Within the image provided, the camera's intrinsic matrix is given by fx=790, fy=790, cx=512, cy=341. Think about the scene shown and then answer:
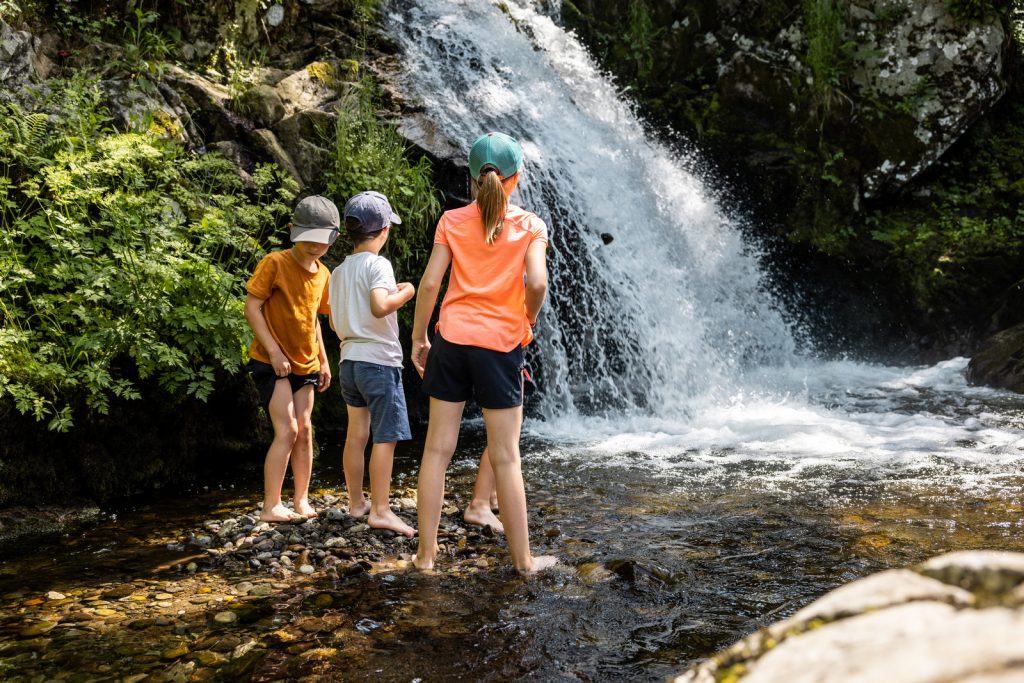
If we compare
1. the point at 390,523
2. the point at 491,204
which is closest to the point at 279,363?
the point at 390,523

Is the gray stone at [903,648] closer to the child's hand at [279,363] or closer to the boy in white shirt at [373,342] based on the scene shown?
the boy in white shirt at [373,342]

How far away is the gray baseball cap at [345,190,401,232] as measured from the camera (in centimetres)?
447

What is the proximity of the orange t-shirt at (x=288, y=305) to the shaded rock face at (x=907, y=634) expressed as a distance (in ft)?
12.5

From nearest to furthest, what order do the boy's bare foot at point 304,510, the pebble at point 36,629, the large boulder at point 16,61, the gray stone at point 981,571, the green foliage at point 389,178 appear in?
the gray stone at point 981,571 → the pebble at point 36,629 → the boy's bare foot at point 304,510 → the large boulder at point 16,61 → the green foliage at point 389,178

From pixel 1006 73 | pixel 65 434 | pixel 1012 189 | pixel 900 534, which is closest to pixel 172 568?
pixel 65 434

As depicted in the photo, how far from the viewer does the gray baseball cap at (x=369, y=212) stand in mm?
4470

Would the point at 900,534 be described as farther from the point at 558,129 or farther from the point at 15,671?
the point at 558,129

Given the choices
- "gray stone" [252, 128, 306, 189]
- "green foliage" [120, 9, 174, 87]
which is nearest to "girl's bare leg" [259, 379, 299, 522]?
"gray stone" [252, 128, 306, 189]

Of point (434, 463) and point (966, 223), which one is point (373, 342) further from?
point (966, 223)

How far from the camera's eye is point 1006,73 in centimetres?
1195

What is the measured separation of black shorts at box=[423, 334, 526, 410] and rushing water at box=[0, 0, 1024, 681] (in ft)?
2.91

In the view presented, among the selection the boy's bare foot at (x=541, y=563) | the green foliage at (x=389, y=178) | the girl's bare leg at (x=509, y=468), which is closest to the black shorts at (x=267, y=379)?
the girl's bare leg at (x=509, y=468)

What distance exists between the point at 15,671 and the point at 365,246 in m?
2.56

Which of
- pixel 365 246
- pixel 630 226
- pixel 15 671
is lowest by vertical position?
pixel 15 671
